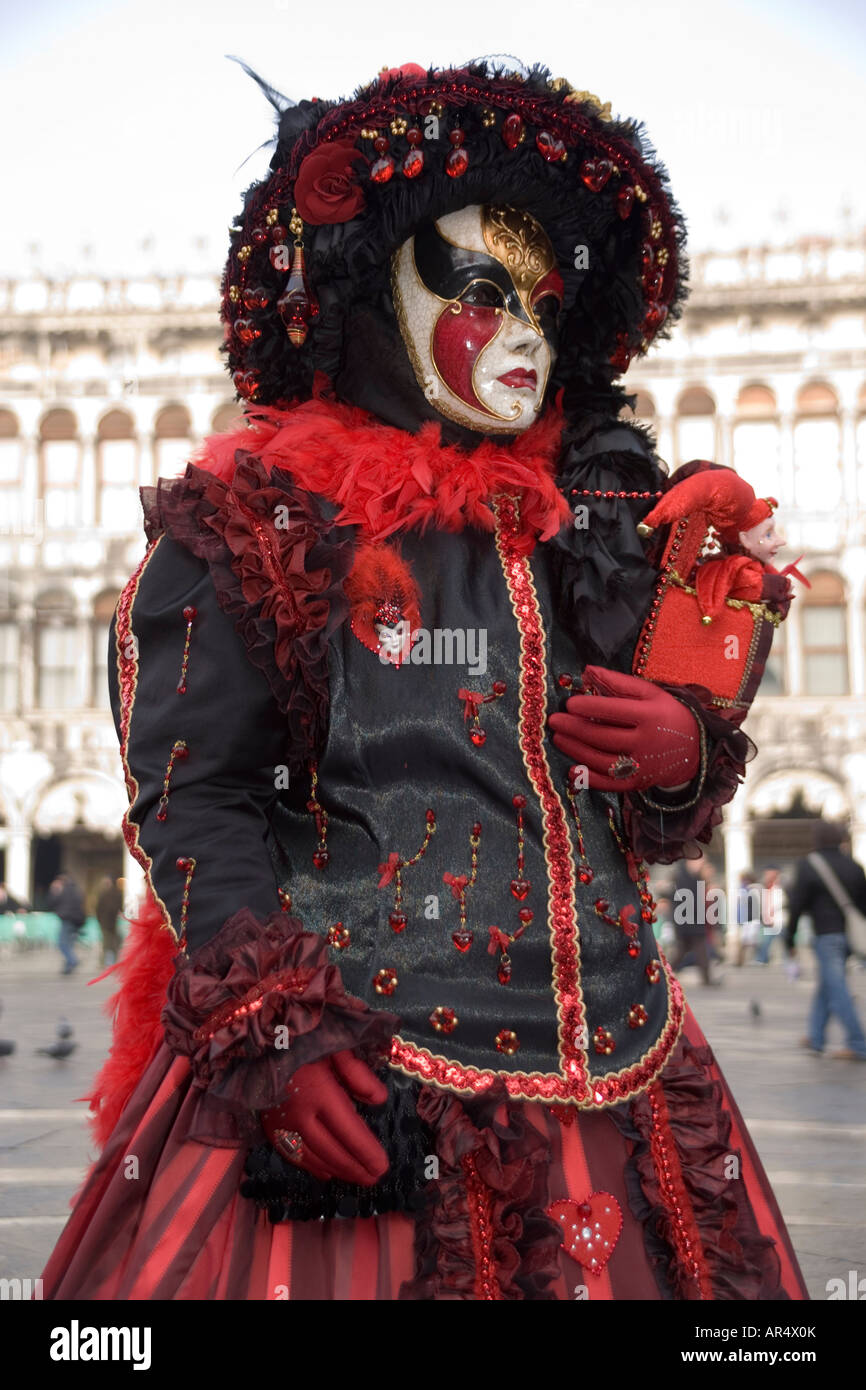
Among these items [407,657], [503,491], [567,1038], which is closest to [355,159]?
[503,491]

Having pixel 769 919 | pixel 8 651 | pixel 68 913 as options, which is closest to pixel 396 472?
pixel 68 913

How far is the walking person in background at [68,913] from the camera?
1564 centimetres

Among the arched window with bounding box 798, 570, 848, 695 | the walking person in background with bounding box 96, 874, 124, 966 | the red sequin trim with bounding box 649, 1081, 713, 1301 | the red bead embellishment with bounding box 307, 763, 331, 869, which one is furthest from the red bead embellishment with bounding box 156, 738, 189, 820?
the arched window with bounding box 798, 570, 848, 695

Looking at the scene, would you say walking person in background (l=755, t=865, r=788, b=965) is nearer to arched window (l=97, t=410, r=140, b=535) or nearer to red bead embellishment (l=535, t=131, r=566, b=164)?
arched window (l=97, t=410, r=140, b=535)

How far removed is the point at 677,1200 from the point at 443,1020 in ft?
1.26

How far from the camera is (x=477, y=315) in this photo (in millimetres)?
2049

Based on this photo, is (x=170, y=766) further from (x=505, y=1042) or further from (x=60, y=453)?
(x=60, y=453)

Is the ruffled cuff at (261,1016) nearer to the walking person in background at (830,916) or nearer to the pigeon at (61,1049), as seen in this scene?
the pigeon at (61,1049)

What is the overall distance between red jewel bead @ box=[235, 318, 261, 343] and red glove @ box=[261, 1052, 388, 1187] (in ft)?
3.86

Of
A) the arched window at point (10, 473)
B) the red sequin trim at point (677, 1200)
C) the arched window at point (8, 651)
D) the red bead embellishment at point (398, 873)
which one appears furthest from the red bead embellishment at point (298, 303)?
the arched window at point (10, 473)

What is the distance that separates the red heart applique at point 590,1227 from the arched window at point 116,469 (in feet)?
84.1

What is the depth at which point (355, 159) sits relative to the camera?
2.01 m

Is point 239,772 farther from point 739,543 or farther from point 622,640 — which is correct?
point 739,543

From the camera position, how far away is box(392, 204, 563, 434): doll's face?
2039mm
